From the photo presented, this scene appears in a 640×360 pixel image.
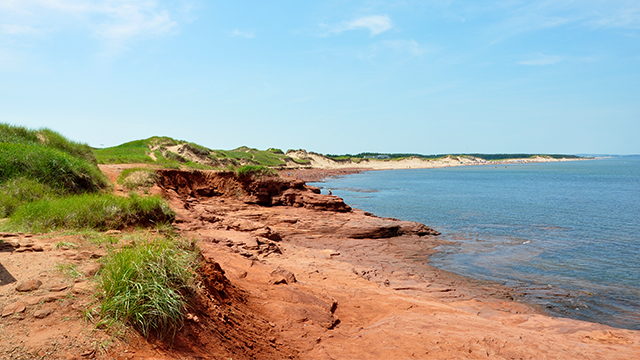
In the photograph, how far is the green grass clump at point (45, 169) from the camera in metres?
9.81

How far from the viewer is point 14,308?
11.8 ft

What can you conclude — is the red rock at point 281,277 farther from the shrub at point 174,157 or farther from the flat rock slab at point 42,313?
the shrub at point 174,157

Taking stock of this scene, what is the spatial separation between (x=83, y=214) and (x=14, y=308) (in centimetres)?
427

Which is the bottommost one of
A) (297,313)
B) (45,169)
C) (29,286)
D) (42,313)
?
(297,313)

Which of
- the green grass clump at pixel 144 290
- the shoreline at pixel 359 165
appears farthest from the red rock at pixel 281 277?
the shoreline at pixel 359 165

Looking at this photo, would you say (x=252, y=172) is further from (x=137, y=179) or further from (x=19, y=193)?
(x=19, y=193)

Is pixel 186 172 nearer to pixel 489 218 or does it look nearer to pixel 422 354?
pixel 422 354

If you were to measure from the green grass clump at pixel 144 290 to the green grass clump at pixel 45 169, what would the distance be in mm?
7507

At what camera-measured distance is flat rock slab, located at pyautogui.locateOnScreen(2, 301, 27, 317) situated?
11.7 feet

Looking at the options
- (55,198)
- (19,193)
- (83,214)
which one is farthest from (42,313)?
(55,198)

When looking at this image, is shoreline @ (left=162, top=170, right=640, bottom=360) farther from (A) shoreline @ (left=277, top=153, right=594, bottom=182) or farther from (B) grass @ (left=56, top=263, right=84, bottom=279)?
(A) shoreline @ (left=277, top=153, right=594, bottom=182)

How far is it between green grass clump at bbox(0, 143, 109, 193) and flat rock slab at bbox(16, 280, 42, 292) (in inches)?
280

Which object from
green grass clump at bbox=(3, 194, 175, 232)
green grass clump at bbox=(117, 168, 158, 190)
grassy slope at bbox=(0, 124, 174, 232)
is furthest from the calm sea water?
green grass clump at bbox=(117, 168, 158, 190)

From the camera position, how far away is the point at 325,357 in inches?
205
